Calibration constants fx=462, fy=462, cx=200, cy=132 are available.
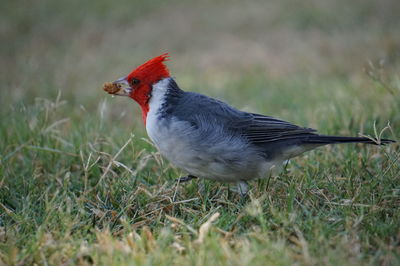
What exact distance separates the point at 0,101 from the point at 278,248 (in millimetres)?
4798

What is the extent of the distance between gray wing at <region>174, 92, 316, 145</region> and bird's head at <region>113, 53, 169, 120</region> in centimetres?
27

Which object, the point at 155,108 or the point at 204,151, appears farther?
the point at 155,108

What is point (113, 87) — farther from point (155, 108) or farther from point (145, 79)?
point (155, 108)

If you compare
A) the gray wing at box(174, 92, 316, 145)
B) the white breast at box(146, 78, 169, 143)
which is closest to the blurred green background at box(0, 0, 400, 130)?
the gray wing at box(174, 92, 316, 145)

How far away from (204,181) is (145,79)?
0.91m

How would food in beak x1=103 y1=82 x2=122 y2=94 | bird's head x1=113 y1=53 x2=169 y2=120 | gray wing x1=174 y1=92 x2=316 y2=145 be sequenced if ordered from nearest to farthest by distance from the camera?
gray wing x1=174 y1=92 x2=316 y2=145
bird's head x1=113 y1=53 x2=169 y2=120
food in beak x1=103 y1=82 x2=122 y2=94

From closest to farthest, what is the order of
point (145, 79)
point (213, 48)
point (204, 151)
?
→ point (204, 151) → point (145, 79) → point (213, 48)

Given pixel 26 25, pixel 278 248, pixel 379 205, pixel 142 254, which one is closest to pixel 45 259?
pixel 142 254

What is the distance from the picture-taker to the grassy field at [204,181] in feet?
8.20

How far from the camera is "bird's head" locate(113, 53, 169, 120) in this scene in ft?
11.6

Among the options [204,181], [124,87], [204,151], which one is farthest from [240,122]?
[124,87]

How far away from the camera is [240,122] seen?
3.44m

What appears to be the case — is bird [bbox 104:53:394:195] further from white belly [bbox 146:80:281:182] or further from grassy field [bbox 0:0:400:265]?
grassy field [bbox 0:0:400:265]

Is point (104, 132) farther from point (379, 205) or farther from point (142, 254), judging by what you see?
point (379, 205)
